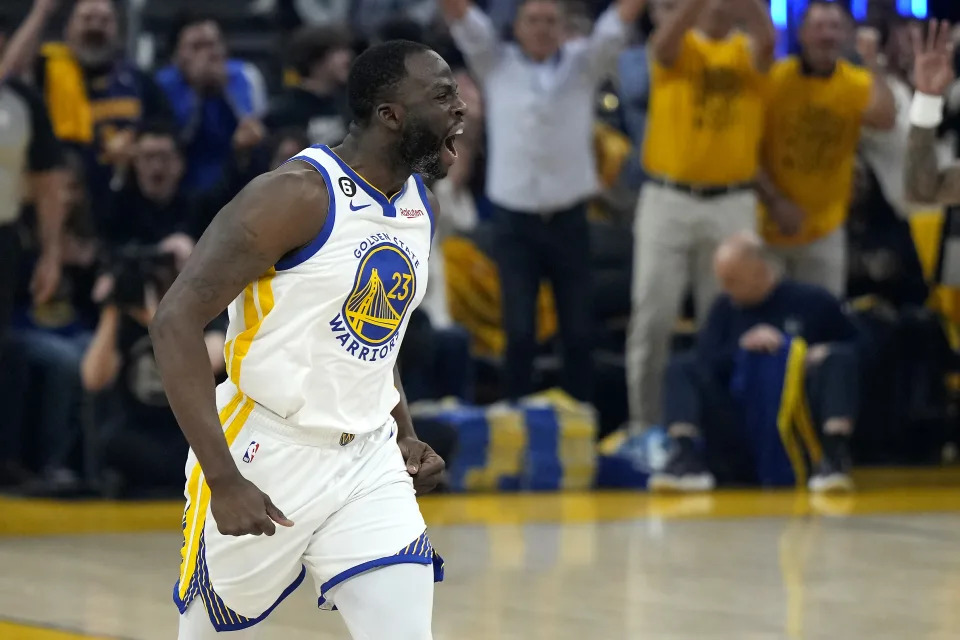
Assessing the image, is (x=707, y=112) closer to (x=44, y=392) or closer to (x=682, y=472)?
(x=682, y=472)

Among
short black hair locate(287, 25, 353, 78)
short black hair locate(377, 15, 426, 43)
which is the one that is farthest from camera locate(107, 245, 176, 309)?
short black hair locate(377, 15, 426, 43)

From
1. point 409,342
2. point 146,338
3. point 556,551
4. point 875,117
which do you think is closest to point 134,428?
point 146,338

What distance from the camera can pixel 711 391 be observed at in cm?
907

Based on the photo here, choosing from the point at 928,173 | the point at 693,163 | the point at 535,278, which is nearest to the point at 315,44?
the point at 535,278

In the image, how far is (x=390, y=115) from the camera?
137 inches

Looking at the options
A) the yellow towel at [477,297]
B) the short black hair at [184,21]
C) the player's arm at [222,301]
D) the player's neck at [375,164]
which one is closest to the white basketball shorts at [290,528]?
the player's arm at [222,301]

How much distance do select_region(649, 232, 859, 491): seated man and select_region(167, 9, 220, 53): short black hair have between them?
10.2 feet

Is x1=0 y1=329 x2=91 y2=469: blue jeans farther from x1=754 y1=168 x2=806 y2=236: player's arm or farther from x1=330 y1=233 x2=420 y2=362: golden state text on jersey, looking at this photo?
x1=330 y1=233 x2=420 y2=362: golden state text on jersey

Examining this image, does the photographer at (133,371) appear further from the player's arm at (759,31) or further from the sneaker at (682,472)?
the player's arm at (759,31)

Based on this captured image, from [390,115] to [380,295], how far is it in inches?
15.1

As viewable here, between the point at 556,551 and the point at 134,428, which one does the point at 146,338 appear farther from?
the point at 556,551

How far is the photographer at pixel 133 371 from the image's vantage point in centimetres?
800

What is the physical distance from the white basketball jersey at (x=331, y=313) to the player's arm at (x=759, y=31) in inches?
242

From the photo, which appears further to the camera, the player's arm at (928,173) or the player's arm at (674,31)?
the player's arm at (674,31)
